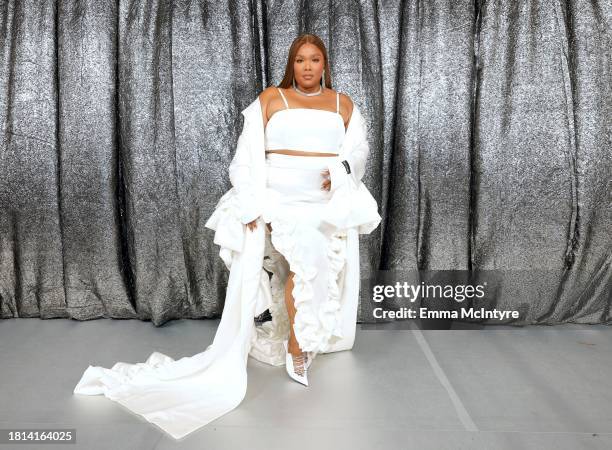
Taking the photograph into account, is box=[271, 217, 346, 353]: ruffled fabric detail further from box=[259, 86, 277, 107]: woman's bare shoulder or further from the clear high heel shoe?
box=[259, 86, 277, 107]: woman's bare shoulder

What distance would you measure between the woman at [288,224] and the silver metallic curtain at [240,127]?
68 centimetres

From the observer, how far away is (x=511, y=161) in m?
3.18

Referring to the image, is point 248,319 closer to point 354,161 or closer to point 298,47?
point 354,161

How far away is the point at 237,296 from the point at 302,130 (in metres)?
0.79

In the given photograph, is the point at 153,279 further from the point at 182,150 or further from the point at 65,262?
the point at 182,150

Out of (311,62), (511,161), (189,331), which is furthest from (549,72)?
(189,331)

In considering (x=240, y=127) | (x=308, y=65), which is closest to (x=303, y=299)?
(x=308, y=65)

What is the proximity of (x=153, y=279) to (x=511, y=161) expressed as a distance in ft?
7.29

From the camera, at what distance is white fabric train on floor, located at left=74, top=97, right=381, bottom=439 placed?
2.21 meters

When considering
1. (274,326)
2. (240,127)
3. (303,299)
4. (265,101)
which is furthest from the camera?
(240,127)

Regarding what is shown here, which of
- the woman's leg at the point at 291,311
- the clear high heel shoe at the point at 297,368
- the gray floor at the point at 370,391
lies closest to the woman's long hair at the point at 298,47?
the woman's leg at the point at 291,311

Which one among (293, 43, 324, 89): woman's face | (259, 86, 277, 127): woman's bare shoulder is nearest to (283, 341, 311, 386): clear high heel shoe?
(259, 86, 277, 127): woman's bare shoulder

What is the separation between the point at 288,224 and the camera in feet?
7.77

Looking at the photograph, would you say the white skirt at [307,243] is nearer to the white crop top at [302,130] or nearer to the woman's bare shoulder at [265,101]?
the white crop top at [302,130]
